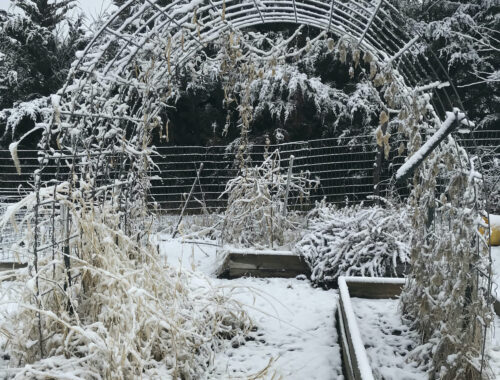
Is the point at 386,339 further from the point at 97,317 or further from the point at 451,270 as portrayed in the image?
the point at 97,317

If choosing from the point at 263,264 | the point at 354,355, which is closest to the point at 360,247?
the point at 263,264

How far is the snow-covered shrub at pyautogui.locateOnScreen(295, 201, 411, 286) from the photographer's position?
3760 millimetres

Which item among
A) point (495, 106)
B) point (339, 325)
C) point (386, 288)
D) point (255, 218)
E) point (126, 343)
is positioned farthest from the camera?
point (495, 106)

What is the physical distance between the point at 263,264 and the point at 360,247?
3.06 ft

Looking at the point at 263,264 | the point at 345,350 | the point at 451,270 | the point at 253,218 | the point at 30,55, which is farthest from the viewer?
the point at 30,55

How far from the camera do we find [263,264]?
4.17 m

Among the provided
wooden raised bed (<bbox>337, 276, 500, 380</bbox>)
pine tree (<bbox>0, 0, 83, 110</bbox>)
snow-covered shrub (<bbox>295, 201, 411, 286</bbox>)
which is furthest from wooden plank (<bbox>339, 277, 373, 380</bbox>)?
pine tree (<bbox>0, 0, 83, 110</bbox>)

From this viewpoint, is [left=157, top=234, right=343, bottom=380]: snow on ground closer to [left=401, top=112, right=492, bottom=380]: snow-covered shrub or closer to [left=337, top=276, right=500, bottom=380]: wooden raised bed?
[left=337, top=276, right=500, bottom=380]: wooden raised bed

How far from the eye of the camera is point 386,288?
3.27 m

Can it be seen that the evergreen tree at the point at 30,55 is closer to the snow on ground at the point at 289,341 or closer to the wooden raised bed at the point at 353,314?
the snow on ground at the point at 289,341

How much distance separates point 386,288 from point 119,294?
2.00 metres

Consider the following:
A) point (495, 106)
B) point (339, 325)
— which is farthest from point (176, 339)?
point (495, 106)

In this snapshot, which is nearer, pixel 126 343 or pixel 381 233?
pixel 126 343

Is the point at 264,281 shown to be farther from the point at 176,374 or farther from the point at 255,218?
the point at 176,374
